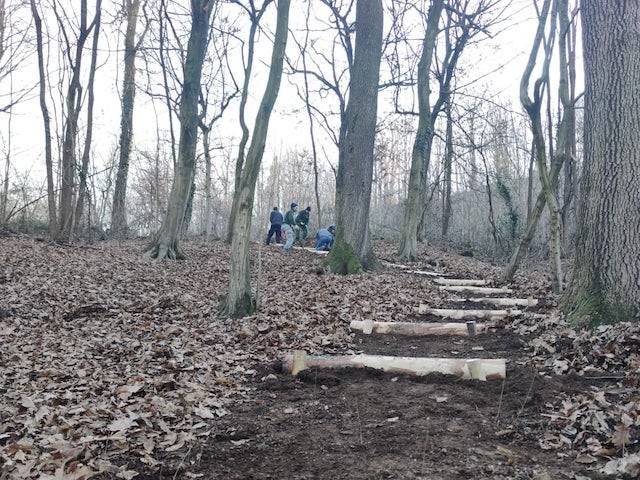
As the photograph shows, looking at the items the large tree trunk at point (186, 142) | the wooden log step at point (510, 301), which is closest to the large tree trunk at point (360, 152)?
the wooden log step at point (510, 301)

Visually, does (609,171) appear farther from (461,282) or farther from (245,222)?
(461,282)

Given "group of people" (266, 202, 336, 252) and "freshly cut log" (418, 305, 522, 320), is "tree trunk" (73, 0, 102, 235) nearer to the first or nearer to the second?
"group of people" (266, 202, 336, 252)

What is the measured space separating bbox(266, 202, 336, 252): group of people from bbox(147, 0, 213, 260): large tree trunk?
14.6 ft

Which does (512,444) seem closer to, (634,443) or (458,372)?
(634,443)

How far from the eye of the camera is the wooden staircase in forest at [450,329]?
16.6 feet

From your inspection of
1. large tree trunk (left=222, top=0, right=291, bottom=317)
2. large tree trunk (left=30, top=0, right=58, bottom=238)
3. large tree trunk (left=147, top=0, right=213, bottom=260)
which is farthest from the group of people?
large tree trunk (left=222, top=0, right=291, bottom=317)

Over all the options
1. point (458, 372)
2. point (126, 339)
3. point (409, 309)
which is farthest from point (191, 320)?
point (458, 372)

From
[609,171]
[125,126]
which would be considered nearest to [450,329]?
[609,171]

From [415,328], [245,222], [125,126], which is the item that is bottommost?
[415,328]

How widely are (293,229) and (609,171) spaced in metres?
14.1

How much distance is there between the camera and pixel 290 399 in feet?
15.8

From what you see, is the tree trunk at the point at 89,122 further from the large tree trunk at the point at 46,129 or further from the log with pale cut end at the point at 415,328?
the log with pale cut end at the point at 415,328

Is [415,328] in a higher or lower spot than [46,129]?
lower

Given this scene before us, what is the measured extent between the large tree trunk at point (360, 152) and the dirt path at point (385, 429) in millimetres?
6083
